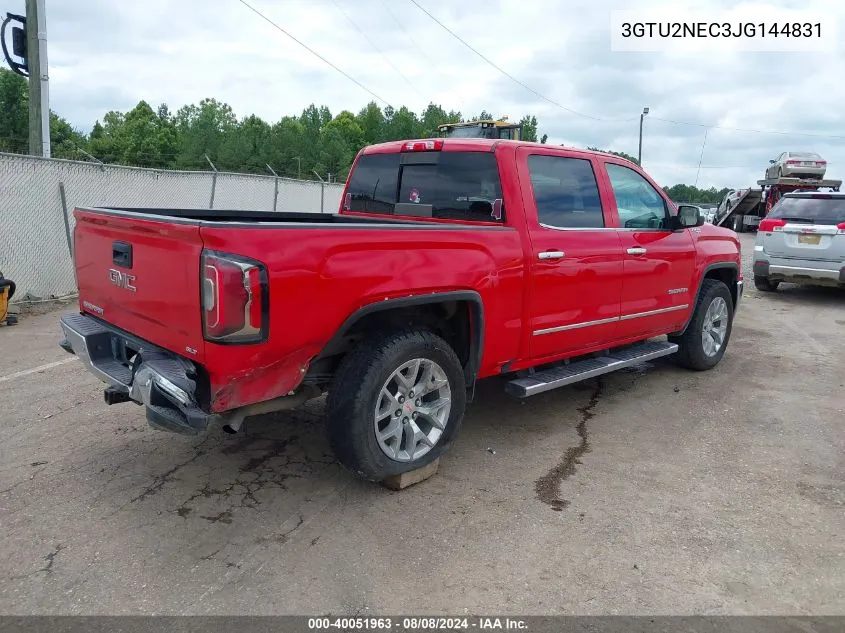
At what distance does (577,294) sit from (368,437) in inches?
75.5

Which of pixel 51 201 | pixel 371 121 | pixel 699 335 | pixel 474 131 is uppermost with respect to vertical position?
pixel 371 121

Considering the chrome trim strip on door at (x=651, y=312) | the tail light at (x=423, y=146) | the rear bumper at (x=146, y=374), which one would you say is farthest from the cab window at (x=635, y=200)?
the rear bumper at (x=146, y=374)

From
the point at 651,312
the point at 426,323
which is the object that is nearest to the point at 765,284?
the point at 651,312

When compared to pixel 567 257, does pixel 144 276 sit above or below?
below

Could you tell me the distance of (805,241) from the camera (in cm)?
1042

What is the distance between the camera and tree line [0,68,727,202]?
61.2m

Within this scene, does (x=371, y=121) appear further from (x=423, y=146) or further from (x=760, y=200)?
(x=423, y=146)

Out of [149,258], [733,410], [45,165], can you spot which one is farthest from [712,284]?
[45,165]

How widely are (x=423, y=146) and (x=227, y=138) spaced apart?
71785 mm

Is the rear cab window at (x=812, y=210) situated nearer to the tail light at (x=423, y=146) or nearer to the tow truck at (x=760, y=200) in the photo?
the tail light at (x=423, y=146)

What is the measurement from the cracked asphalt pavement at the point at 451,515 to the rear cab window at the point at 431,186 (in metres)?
1.58

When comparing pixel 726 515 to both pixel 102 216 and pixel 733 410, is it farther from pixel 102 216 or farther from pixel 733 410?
pixel 102 216

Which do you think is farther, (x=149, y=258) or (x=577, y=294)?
(x=577, y=294)

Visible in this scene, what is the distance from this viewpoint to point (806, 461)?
430 centimetres
